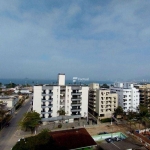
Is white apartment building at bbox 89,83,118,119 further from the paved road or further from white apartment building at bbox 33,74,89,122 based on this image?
the paved road

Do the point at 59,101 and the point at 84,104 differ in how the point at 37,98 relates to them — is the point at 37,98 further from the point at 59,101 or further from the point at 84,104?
the point at 84,104

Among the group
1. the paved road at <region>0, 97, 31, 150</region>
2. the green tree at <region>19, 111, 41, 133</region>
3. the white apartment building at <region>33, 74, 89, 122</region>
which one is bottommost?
the paved road at <region>0, 97, 31, 150</region>

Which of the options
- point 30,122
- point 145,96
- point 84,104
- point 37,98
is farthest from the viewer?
point 145,96

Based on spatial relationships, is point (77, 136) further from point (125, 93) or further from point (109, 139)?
point (125, 93)

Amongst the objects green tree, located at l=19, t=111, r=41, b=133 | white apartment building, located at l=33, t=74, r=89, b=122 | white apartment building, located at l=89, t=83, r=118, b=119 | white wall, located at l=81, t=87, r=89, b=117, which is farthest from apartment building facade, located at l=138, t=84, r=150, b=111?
green tree, located at l=19, t=111, r=41, b=133

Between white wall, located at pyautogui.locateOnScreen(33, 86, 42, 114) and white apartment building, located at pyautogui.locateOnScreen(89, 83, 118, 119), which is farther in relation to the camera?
white apartment building, located at pyautogui.locateOnScreen(89, 83, 118, 119)

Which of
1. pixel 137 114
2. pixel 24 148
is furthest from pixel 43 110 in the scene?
pixel 137 114

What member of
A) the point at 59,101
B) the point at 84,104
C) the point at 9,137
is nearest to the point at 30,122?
the point at 9,137

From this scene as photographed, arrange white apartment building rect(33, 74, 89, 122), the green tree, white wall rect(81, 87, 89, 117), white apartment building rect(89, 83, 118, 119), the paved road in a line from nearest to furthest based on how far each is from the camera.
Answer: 1. the paved road
2. the green tree
3. white apartment building rect(33, 74, 89, 122)
4. white wall rect(81, 87, 89, 117)
5. white apartment building rect(89, 83, 118, 119)

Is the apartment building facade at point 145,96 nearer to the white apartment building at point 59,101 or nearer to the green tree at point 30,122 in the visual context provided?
the white apartment building at point 59,101

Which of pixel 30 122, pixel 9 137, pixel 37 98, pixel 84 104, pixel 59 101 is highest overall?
pixel 37 98
